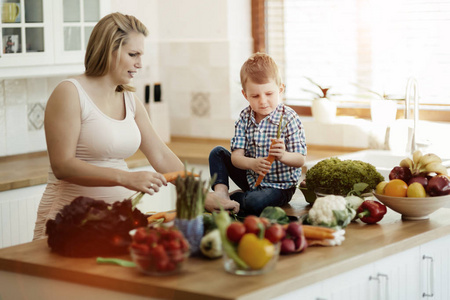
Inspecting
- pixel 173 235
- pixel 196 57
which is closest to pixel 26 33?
pixel 196 57

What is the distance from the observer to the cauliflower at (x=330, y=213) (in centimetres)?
240

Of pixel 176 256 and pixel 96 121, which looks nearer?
pixel 176 256

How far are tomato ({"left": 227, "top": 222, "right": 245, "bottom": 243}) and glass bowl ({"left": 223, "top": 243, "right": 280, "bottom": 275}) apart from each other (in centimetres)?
5

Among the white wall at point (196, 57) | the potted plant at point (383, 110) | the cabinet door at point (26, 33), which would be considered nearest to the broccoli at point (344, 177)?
the potted plant at point (383, 110)

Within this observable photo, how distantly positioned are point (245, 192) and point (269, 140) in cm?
21

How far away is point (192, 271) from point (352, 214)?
27.4 inches

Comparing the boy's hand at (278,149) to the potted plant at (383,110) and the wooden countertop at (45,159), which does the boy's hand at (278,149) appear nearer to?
the wooden countertop at (45,159)

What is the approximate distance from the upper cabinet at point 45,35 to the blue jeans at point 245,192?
1615 mm

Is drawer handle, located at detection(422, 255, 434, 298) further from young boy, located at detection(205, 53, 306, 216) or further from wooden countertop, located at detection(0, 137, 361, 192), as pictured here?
wooden countertop, located at detection(0, 137, 361, 192)

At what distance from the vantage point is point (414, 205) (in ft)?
8.44

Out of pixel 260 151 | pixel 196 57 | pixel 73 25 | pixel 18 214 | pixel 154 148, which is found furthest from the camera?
pixel 196 57

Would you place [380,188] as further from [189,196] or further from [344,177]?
[189,196]

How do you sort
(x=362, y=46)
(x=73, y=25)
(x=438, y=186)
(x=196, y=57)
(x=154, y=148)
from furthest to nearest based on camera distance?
1. (x=196, y=57)
2. (x=362, y=46)
3. (x=73, y=25)
4. (x=154, y=148)
5. (x=438, y=186)

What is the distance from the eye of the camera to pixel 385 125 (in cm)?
→ 447
